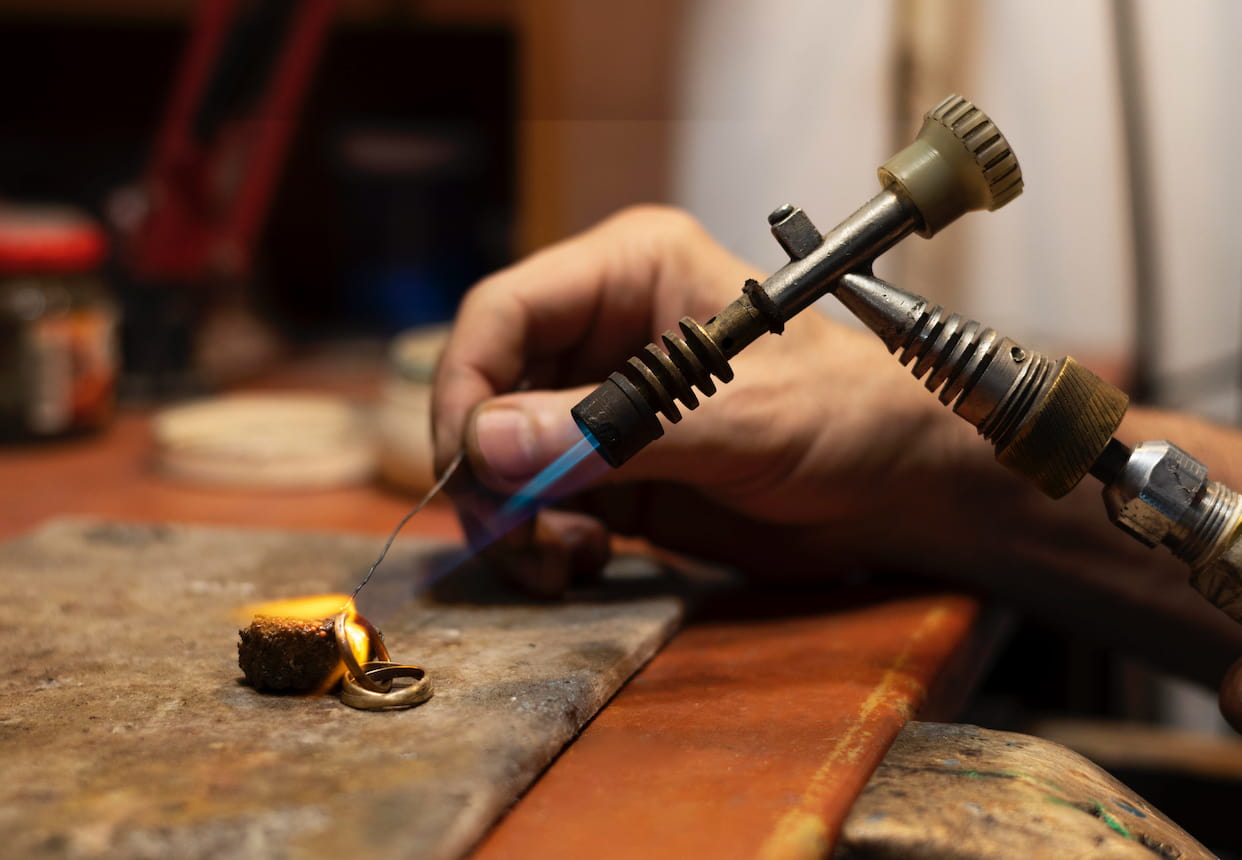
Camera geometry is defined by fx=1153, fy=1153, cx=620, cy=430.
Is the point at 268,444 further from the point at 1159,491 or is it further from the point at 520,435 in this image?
the point at 1159,491

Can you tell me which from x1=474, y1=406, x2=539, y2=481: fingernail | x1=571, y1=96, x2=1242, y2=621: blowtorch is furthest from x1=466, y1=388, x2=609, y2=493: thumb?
x1=571, y1=96, x2=1242, y2=621: blowtorch

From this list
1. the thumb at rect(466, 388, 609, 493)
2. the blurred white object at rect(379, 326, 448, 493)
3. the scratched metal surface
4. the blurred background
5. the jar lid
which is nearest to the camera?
the scratched metal surface

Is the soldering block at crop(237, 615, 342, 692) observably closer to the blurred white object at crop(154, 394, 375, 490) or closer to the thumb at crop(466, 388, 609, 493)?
the thumb at crop(466, 388, 609, 493)

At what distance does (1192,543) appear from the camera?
577 mm

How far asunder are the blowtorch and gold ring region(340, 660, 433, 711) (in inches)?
6.0

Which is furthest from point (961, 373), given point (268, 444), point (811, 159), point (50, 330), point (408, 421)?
point (811, 159)

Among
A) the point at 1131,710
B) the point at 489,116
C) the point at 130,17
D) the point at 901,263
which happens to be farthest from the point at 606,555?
the point at 130,17

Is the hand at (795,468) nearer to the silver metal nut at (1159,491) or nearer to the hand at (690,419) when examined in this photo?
the hand at (690,419)

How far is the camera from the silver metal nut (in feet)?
1.87

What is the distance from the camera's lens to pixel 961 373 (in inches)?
22.3

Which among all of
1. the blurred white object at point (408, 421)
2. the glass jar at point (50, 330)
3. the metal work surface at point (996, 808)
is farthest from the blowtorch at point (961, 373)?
the glass jar at point (50, 330)

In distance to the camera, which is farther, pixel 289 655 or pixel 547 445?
pixel 547 445

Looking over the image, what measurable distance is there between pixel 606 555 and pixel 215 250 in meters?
1.02

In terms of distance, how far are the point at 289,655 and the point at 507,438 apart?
0.65ft
